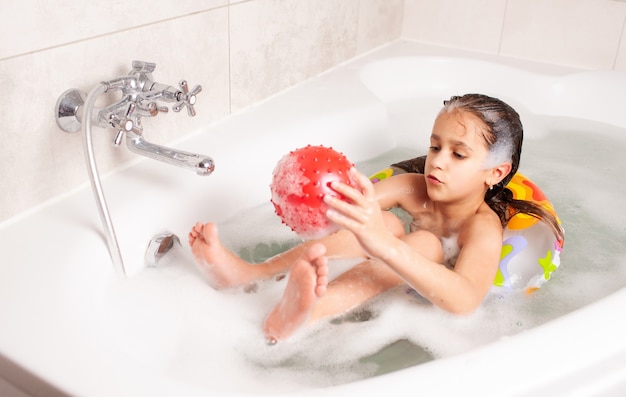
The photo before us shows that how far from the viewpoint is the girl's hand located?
1012mm

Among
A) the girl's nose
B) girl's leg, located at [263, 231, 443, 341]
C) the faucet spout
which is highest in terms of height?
the faucet spout

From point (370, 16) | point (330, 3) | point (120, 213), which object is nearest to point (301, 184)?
point (120, 213)

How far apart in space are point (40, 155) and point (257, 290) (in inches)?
17.2

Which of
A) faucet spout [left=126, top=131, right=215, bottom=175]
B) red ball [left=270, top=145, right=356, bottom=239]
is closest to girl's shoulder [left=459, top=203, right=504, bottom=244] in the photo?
red ball [left=270, top=145, right=356, bottom=239]

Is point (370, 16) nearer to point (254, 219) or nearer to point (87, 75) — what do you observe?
point (254, 219)

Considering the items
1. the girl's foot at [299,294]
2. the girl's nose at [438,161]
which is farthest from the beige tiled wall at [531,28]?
the girl's foot at [299,294]

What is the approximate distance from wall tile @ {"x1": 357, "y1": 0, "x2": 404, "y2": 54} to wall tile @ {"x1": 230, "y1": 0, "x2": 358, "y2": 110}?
5cm

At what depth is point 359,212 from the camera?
101 cm

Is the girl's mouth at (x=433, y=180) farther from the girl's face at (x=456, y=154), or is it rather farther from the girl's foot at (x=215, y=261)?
the girl's foot at (x=215, y=261)

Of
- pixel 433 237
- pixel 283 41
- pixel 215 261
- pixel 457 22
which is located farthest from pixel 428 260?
pixel 457 22

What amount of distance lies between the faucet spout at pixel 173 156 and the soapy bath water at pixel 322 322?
21 cm

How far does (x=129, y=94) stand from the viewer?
47.4 inches

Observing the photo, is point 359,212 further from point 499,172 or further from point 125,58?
point 125,58

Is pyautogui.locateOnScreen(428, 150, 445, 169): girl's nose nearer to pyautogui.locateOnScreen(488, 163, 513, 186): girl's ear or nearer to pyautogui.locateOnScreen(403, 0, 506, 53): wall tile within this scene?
pyautogui.locateOnScreen(488, 163, 513, 186): girl's ear
